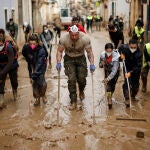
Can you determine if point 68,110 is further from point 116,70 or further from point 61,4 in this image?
point 61,4

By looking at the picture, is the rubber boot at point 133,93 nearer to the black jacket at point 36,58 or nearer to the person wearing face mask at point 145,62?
the person wearing face mask at point 145,62

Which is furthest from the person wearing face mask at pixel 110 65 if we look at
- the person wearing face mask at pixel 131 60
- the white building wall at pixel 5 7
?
the white building wall at pixel 5 7

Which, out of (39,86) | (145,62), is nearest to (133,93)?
(145,62)

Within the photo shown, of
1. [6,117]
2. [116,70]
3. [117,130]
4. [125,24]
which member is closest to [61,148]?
[117,130]

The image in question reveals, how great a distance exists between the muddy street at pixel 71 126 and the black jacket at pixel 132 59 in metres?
0.82

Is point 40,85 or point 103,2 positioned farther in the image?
point 103,2

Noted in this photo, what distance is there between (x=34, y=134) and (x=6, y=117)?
1.34m

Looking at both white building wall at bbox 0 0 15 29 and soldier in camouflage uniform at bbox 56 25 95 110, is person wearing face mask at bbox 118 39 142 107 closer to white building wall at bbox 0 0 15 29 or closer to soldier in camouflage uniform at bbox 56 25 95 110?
soldier in camouflage uniform at bbox 56 25 95 110

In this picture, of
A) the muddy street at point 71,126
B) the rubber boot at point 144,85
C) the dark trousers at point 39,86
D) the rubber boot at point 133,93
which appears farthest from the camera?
the rubber boot at point 144,85

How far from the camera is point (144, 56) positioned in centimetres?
923

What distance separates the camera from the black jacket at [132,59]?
27.8 feet

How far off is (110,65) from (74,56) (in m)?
0.80

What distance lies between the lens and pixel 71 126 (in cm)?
722

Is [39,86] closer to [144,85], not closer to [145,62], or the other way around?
[145,62]
